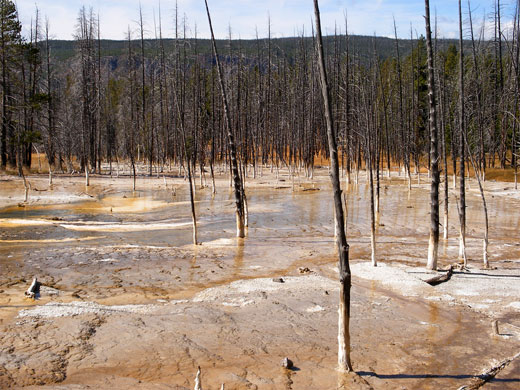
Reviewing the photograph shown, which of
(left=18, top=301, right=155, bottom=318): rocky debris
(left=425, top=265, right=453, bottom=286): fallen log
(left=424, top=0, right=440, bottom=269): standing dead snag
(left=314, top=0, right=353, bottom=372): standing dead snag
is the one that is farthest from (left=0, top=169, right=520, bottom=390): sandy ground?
(left=424, top=0, right=440, bottom=269): standing dead snag

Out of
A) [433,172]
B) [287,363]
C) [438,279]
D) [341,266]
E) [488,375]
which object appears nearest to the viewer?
[341,266]

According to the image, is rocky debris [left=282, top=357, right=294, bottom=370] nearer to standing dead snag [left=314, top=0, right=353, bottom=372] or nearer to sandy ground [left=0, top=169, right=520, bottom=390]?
sandy ground [left=0, top=169, right=520, bottom=390]

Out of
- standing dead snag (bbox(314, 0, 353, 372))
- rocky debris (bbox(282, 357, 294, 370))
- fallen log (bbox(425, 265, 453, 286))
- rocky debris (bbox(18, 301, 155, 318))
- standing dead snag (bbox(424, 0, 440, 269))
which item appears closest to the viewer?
standing dead snag (bbox(314, 0, 353, 372))

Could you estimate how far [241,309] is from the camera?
395 inches

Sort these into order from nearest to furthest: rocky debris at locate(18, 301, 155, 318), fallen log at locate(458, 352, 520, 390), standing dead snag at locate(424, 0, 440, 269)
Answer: fallen log at locate(458, 352, 520, 390), rocky debris at locate(18, 301, 155, 318), standing dead snag at locate(424, 0, 440, 269)

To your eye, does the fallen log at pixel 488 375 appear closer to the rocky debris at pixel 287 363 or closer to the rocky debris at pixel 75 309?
the rocky debris at pixel 287 363

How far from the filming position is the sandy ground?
730cm

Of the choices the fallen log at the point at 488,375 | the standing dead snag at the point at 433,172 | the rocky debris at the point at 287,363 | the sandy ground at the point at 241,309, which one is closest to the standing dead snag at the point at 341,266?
the sandy ground at the point at 241,309

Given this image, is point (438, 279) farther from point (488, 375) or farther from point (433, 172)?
point (488, 375)

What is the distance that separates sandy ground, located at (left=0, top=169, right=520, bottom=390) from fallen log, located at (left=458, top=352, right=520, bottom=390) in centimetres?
11

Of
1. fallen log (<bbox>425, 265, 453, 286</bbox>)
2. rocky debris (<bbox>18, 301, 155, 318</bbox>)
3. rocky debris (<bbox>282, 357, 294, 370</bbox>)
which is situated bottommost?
rocky debris (<bbox>282, 357, 294, 370</bbox>)

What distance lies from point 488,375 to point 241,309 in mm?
4821

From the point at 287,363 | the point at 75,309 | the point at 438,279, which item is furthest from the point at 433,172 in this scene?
the point at 75,309

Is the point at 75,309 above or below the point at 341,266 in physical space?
below
